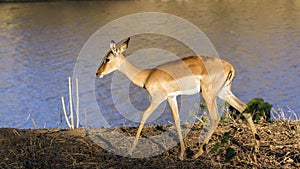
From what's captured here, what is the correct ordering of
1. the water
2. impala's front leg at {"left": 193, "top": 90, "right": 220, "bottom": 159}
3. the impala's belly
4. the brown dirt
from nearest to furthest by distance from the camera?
the brown dirt → impala's front leg at {"left": 193, "top": 90, "right": 220, "bottom": 159} → the impala's belly → the water

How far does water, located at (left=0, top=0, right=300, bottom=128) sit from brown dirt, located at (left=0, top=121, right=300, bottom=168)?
2.60 metres

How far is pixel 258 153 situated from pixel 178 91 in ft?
3.64

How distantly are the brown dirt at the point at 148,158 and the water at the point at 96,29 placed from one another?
102 inches

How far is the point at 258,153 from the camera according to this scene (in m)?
6.34

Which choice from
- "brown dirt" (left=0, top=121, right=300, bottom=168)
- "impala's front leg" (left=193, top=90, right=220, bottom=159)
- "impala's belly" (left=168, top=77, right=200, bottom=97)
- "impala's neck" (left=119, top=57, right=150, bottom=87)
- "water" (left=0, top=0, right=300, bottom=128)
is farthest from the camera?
"water" (left=0, top=0, right=300, bottom=128)

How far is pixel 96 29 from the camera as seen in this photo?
2180 cm

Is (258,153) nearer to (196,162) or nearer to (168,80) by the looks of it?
(196,162)

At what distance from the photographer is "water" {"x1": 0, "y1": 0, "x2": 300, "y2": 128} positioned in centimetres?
1309

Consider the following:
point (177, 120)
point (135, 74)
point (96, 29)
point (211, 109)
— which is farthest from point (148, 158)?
point (96, 29)

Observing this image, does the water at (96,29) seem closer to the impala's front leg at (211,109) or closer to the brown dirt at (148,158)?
the brown dirt at (148,158)

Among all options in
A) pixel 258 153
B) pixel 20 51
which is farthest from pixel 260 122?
pixel 20 51

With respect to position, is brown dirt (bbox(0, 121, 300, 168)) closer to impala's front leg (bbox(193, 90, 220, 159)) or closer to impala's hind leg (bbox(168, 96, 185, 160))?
impala's hind leg (bbox(168, 96, 185, 160))

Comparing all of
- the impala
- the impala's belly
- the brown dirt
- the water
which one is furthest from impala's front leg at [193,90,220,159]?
the water

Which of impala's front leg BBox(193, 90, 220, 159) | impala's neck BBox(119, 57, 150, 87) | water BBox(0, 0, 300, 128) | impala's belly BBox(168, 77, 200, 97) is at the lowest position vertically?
water BBox(0, 0, 300, 128)
